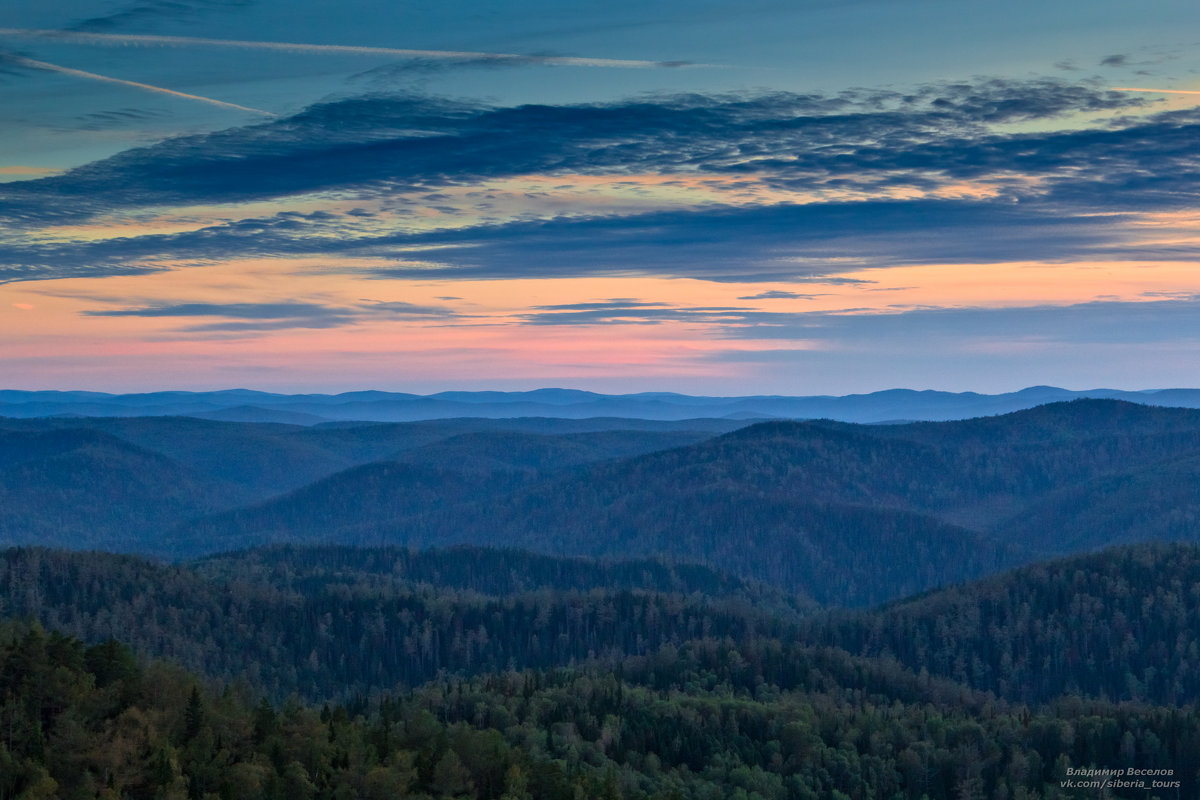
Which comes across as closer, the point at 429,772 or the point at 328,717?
the point at 429,772

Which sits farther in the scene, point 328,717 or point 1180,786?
point 1180,786

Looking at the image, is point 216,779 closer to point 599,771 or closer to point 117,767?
point 117,767

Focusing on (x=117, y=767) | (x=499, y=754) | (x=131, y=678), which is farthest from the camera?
(x=499, y=754)

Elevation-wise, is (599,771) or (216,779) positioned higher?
(216,779)

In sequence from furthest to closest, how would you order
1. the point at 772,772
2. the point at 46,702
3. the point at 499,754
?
the point at 772,772 < the point at 499,754 < the point at 46,702

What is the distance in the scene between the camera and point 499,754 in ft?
486

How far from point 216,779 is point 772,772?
342ft

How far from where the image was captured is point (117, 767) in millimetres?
107875

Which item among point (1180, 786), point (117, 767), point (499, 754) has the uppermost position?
point (117, 767)

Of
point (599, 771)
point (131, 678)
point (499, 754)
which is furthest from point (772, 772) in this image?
point (131, 678)

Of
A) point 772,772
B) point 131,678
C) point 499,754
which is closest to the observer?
point 131,678

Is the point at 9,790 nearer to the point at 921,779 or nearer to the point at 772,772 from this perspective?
the point at 772,772

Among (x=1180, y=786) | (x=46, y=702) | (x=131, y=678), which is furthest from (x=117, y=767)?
(x=1180, y=786)

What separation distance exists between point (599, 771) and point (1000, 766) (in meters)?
69.6
